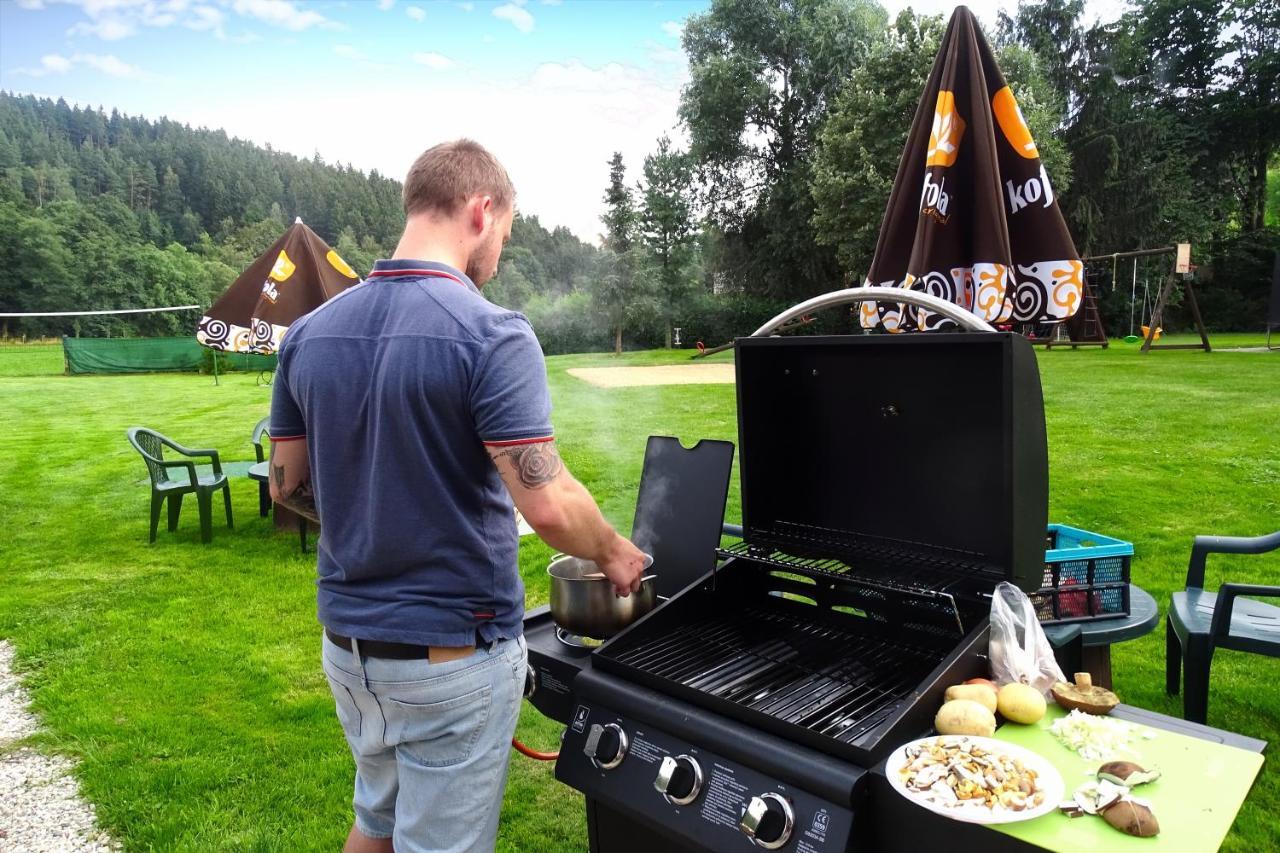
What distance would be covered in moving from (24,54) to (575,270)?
8587 mm

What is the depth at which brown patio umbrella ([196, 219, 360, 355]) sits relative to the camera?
17.5ft

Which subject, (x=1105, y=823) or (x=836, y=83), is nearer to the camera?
(x=1105, y=823)

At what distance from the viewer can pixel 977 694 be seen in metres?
1.23

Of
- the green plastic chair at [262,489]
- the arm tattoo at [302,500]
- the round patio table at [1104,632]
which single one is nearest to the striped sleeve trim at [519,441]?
the arm tattoo at [302,500]

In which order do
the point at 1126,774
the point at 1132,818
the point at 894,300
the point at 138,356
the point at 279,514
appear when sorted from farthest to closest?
the point at 138,356 → the point at 279,514 → the point at 894,300 → the point at 1126,774 → the point at 1132,818

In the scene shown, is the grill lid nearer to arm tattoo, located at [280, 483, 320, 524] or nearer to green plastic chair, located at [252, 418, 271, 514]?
arm tattoo, located at [280, 483, 320, 524]

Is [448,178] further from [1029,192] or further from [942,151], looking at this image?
[1029,192]

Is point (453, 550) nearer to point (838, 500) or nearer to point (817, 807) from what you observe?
point (817, 807)

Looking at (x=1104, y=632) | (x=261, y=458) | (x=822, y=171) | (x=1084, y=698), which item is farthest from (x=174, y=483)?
(x=822, y=171)

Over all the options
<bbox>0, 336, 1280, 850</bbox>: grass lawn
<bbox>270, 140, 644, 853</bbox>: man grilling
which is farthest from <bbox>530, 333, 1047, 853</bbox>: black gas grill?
<bbox>0, 336, 1280, 850</bbox>: grass lawn

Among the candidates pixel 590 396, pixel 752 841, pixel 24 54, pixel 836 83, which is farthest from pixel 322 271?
pixel 836 83

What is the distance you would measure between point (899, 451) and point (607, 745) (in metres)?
0.84

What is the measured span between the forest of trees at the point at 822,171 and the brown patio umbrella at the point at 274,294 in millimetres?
14181

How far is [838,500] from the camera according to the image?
5.77 feet
